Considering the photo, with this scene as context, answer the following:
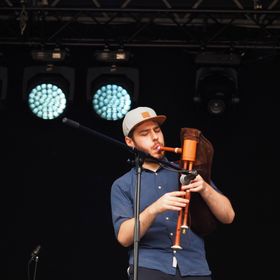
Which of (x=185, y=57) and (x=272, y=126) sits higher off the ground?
(x=185, y=57)

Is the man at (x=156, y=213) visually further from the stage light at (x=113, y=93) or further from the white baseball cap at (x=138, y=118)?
the stage light at (x=113, y=93)

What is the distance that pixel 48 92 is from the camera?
580cm

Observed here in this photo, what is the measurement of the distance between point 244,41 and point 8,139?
81.5 inches

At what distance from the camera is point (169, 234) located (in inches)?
158

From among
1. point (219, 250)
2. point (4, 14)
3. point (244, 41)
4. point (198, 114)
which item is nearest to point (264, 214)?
point (219, 250)

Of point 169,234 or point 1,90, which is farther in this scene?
point 1,90

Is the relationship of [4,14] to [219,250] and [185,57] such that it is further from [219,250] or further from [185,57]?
[219,250]

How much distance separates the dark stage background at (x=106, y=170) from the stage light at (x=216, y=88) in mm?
330

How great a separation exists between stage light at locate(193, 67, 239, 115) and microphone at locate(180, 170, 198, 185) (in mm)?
2088

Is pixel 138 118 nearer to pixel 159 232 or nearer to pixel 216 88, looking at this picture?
pixel 159 232

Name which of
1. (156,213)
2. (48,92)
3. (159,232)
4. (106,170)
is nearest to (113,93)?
(48,92)

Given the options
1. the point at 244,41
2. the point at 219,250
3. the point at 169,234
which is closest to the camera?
the point at 169,234

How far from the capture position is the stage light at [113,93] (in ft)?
19.0

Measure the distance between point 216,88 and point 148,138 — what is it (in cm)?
181
